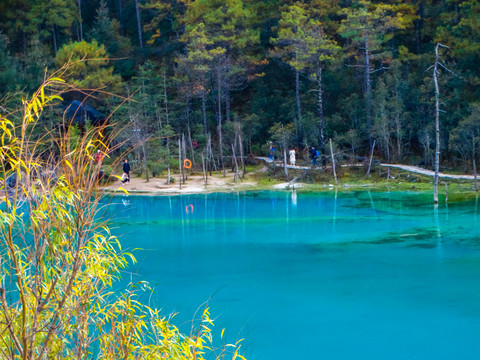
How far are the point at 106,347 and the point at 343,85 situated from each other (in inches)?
951

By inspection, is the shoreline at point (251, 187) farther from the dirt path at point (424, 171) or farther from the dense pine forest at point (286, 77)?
the dense pine forest at point (286, 77)

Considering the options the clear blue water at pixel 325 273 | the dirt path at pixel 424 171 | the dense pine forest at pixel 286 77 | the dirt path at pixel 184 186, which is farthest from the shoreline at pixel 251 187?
the clear blue water at pixel 325 273

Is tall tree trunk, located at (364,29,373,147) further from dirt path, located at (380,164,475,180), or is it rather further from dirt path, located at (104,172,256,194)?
dirt path, located at (104,172,256,194)

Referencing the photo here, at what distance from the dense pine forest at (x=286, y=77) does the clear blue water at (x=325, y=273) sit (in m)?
6.04

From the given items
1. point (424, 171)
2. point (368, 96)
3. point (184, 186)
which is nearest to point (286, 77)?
point (368, 96)

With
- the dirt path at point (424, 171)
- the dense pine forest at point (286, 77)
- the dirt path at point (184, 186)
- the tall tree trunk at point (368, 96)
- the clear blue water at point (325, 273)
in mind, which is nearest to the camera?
the clear blue water at point (325, 273)

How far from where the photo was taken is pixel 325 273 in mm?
10109

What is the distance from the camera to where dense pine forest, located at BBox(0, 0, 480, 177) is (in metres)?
21.6

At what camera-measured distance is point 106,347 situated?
3266 millimetres

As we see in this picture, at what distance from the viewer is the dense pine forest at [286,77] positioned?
2162 cm

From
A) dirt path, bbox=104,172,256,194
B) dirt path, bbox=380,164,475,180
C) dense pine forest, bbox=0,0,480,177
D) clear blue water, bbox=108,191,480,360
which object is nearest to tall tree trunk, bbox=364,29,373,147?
dense pine forest, bbox=0,0,480,177

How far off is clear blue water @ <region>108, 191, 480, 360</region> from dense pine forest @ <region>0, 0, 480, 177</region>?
19.8 feet

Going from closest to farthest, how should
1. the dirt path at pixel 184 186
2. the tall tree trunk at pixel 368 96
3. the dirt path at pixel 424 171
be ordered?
the dirt path at pixel 424 171 → the dirt path at pixel 184 186 → the tall tree trunk at pixel 368 96

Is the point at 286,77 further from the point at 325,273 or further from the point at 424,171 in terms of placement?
the point at 325,273
